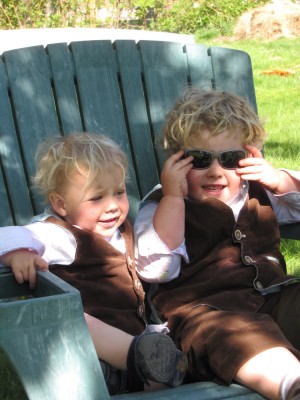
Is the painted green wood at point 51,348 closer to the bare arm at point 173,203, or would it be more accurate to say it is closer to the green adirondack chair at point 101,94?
the bare arm at point 173,203

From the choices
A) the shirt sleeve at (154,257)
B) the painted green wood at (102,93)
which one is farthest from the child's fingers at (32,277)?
the painted green wood at (102,93)

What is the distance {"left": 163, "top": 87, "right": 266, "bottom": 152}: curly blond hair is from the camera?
9.95 ft

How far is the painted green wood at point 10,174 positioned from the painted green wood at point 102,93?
12.0 inches

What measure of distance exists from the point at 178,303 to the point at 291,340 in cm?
41

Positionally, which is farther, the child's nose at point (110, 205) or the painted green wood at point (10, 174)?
the painted green wood at point (10, 174)

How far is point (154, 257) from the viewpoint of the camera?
292 cm

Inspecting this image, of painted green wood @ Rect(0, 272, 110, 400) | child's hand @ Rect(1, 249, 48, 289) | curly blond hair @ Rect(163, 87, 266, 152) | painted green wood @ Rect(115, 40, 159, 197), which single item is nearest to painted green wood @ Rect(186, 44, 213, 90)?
painted green wood @ Rect(115, 40, 159, 197)

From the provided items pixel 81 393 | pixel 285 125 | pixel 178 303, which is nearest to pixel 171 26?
pixel 285 125

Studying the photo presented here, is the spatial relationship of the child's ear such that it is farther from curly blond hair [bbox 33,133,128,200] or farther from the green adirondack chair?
the green adirondack chair

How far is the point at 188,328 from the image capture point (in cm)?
278

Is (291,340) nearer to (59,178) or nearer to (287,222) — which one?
(287,222)

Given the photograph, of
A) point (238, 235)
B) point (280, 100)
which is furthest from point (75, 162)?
point (280, 100)

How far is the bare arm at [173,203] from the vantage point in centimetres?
291

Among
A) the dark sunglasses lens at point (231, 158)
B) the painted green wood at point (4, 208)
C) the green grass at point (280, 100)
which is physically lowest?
the green grass at point (280, 100)
